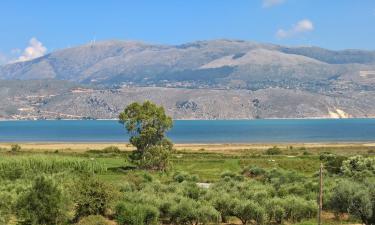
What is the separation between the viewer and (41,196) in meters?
33.6

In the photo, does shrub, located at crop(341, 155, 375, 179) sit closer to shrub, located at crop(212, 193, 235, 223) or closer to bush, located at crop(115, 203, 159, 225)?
shrub, located at crop(212, 193, 235, 223)

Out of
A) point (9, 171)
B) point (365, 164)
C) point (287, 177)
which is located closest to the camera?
point (287, 177)

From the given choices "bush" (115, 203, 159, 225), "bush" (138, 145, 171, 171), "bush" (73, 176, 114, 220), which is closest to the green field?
"bush" (73, 176, 114, 220)

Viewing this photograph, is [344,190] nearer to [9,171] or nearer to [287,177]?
[287,177]

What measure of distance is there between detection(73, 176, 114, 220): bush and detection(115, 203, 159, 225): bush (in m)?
2.32

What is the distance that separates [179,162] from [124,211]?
50750mm

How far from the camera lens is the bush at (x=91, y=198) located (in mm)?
35781

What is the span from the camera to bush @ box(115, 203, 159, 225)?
32938 millimetres

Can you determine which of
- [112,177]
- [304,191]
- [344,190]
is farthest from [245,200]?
[112,177]

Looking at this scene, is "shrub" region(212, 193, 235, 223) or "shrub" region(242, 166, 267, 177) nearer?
"shrub" region(212, 193, 235, 223)

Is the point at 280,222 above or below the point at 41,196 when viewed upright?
below

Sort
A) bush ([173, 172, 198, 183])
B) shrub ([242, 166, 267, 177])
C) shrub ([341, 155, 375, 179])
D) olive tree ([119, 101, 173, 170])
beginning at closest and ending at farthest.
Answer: bush ([173, 172, 198, 183]) < shrub ([341, 155, 375, 179]) < shrub ([242, 166, 267, 177]) < olive tree ([119, 101, 173, 170])

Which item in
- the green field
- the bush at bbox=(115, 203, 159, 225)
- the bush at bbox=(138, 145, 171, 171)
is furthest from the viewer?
the bush at bbox=(138, 145, 171, 171)

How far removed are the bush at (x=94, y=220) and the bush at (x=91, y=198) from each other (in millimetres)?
870
